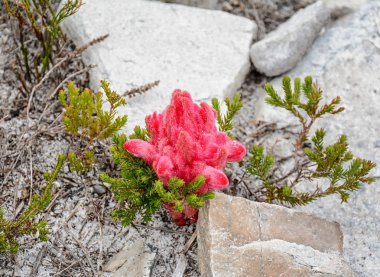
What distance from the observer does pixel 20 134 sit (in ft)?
12.7

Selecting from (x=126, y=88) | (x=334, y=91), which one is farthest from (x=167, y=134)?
(x=334, y=91)

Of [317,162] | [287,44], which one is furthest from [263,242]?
[287,44]

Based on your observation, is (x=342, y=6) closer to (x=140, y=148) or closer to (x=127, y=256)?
(x=140, y=148)

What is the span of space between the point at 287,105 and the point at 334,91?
94cm

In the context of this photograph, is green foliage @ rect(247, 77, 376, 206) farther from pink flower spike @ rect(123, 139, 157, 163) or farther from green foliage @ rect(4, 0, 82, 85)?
green foliage @ rect(4, 0, 82, 85)

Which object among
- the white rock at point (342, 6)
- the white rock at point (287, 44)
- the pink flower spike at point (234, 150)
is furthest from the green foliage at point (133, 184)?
the white rock at point (342, 6)

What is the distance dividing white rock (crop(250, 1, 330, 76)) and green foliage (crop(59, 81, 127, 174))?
155 cm

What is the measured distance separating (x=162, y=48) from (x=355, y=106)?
5.14 feet

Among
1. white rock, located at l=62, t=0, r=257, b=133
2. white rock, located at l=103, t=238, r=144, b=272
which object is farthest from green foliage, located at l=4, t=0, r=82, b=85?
white rock, located at l=103, t=238, r=144, b=272

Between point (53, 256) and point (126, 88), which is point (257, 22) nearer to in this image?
point (126, 88)

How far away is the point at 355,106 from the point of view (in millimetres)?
4250

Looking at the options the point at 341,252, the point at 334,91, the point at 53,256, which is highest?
the point at 53,256

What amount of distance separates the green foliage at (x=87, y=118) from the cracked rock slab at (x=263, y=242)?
2.52ft

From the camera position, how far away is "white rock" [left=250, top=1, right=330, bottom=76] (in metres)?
4.48
